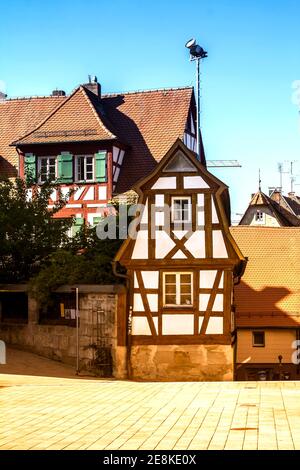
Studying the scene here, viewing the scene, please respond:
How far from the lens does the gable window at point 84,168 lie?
112ft

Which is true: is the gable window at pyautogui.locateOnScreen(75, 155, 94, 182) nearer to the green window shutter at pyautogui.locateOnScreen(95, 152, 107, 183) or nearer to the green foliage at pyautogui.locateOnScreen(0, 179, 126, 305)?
the green window shutter at pyautogui.locateOnScreen(95, 152, 107, 183)

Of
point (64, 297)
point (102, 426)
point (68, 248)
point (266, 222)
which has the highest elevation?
point (266, 222)

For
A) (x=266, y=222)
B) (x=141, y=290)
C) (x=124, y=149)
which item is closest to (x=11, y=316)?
(x=141, y=290)

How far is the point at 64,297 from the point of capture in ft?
80.0

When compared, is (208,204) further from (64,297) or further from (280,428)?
(280,428)

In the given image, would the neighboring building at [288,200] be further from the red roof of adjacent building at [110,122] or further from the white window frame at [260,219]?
the red roof of adjacent building at [110,122]

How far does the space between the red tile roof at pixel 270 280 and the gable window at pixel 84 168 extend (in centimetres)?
671

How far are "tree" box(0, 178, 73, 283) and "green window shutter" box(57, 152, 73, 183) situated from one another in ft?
20.5

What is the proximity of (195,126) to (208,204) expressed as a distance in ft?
52.1

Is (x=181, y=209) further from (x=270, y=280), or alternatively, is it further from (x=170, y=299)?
(x=270, y=280)

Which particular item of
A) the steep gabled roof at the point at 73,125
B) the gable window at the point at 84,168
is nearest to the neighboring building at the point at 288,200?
the steep gabled roof at the point at 73,125

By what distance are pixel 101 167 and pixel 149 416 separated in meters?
21.8

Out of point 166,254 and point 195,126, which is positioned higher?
point 195,126

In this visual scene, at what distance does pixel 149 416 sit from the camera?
42.7ft
